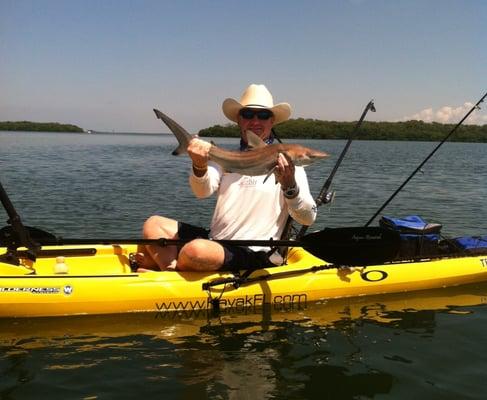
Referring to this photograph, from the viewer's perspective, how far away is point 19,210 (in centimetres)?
1273

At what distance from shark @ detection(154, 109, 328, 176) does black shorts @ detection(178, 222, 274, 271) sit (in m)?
0.99

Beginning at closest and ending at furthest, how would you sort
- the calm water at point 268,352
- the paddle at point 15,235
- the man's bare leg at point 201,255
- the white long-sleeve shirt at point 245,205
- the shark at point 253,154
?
1. the calm water at point 268,352
2. the shark at point 253,154
3. the paddle at point 15,235
4. the man's bare leg at point 201,255
5. the white long-sleeve shirt at point 245,205

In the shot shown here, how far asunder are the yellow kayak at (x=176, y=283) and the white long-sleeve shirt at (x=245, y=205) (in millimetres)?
491

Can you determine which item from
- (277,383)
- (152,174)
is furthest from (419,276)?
(152,174)

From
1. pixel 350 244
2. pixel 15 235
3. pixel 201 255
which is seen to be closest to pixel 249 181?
pixel 201 255

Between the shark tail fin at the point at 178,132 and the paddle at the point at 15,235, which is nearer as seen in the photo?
the shark tail fin at the point at 178,132

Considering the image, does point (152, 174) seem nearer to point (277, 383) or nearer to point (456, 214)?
point (456, 214)

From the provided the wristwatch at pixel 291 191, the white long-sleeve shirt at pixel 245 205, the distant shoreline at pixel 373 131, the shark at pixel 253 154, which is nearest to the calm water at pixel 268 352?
the white long-sleeve shirt at pixel 245 205

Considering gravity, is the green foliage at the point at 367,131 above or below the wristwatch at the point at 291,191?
above

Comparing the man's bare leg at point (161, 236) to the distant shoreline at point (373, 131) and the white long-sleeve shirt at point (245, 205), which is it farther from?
the distant shoreline at point (373, 131)

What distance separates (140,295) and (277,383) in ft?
5.95

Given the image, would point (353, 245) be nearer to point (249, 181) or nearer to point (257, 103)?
point (249, 181)

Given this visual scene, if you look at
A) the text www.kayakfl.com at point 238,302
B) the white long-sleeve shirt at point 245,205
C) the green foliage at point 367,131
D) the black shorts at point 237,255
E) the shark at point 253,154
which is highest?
the green foliage at point 367,131

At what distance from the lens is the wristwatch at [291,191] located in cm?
466
